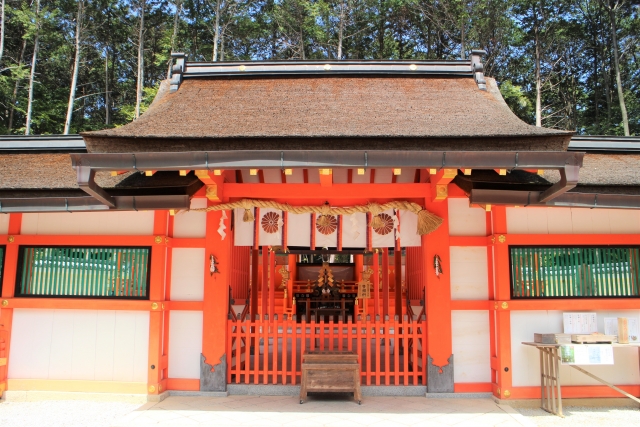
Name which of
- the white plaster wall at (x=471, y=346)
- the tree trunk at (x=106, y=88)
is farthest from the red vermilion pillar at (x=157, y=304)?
the tree trunk at (x=106, y=88)

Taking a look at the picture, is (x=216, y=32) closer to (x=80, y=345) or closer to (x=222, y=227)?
(x=222, y=227)

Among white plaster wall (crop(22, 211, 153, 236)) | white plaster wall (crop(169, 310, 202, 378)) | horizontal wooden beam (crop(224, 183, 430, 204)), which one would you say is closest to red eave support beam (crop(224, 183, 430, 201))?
horizontal wooden beam (crop(224, 183, 430, 204))

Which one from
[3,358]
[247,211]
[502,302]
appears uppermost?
[247,211]

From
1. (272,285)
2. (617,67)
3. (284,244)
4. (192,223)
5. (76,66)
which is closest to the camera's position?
(192,223)

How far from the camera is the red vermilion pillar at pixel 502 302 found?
604 cm


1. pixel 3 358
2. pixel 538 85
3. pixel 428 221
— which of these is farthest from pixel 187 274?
pixel 538 85

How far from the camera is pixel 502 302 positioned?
20.1ft

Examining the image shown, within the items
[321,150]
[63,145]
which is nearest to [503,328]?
[321,150]

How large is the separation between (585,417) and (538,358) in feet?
2.69

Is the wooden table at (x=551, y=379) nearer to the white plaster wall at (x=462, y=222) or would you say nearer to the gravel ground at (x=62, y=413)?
the white plaster wall at (x=462, y=222)

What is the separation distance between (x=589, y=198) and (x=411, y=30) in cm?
2516

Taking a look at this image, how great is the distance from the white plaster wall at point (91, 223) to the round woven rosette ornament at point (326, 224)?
7.62 feet

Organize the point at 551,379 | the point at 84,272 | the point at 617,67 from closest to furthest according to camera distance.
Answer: the point at 551,379
the point at 84,272
the point at 617,67

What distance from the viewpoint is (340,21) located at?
25.4 meters
